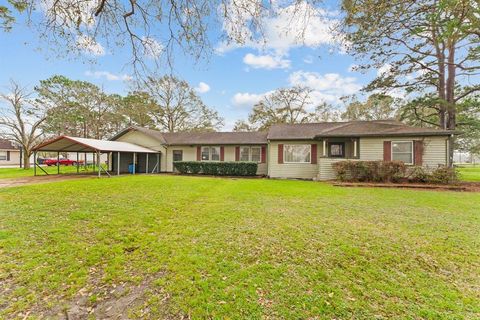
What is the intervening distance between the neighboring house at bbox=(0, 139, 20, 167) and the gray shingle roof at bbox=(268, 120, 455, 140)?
43.0m

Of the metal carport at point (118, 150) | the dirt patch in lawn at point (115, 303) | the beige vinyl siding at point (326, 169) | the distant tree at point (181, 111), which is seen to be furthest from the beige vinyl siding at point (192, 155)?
the dirt patch in lawn at point (115, 303)

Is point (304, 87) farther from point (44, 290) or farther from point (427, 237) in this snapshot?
point (44, 290)

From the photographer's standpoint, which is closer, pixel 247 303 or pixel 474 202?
pixel 247 303

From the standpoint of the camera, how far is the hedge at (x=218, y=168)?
1593cm

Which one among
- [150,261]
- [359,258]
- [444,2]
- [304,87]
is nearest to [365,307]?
[359,258]

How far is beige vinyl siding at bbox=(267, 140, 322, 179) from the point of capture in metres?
14.6

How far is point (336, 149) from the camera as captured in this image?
14383 millimetres

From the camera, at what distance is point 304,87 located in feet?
90.6

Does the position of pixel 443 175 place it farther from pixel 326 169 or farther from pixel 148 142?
pixel 148 142

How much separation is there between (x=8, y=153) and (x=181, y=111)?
30.7 m

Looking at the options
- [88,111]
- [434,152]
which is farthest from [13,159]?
[434,152]

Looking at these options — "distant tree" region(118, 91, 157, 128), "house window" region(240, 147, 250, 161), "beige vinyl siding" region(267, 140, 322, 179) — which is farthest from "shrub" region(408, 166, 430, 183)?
"distant tree" region(118, 91, 157, 128)

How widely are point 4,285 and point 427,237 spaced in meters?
6.60

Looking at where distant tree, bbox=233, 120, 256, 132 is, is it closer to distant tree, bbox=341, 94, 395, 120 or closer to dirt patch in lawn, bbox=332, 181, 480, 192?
distant tree, bbox=341, 94, 395, 120
